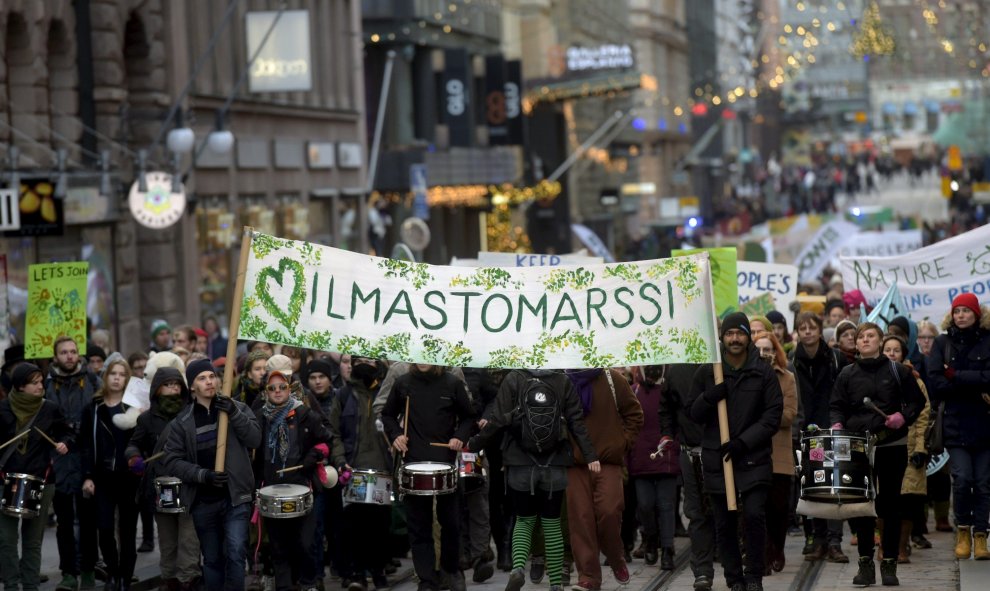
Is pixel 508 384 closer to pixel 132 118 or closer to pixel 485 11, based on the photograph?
pixel 132 118

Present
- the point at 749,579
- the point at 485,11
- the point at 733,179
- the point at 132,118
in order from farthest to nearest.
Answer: the point at 733,179 < the point at 485,11 < the point at 132,118 < the point at 749,579

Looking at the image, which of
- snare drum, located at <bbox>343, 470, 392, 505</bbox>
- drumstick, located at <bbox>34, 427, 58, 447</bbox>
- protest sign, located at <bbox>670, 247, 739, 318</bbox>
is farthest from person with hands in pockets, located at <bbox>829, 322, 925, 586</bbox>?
drumstick, located at <bbox>34, 427, 58, 447</bbox>

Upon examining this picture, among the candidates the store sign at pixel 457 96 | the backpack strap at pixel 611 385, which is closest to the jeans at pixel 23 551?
the backpack strap at pixel 611 385

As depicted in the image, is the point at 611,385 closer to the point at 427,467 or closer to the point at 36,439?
the point at 427,467

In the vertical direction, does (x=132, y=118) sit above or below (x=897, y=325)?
above

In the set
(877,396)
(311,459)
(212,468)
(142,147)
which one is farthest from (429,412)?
(142,147)

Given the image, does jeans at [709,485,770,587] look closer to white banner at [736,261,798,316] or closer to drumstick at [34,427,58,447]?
drumstick at [34,427,58,447]

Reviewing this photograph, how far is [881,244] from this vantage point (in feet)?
117

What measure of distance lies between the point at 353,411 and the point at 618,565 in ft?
7.63

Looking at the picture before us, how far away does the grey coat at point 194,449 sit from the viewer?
12477 millimetres

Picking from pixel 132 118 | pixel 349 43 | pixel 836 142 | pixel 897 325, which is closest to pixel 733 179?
pixel 836 142

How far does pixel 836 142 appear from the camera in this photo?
5856 inches

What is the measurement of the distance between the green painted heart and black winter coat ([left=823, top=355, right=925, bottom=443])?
3.66 m

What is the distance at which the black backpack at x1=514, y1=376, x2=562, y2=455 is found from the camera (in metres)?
13.1
